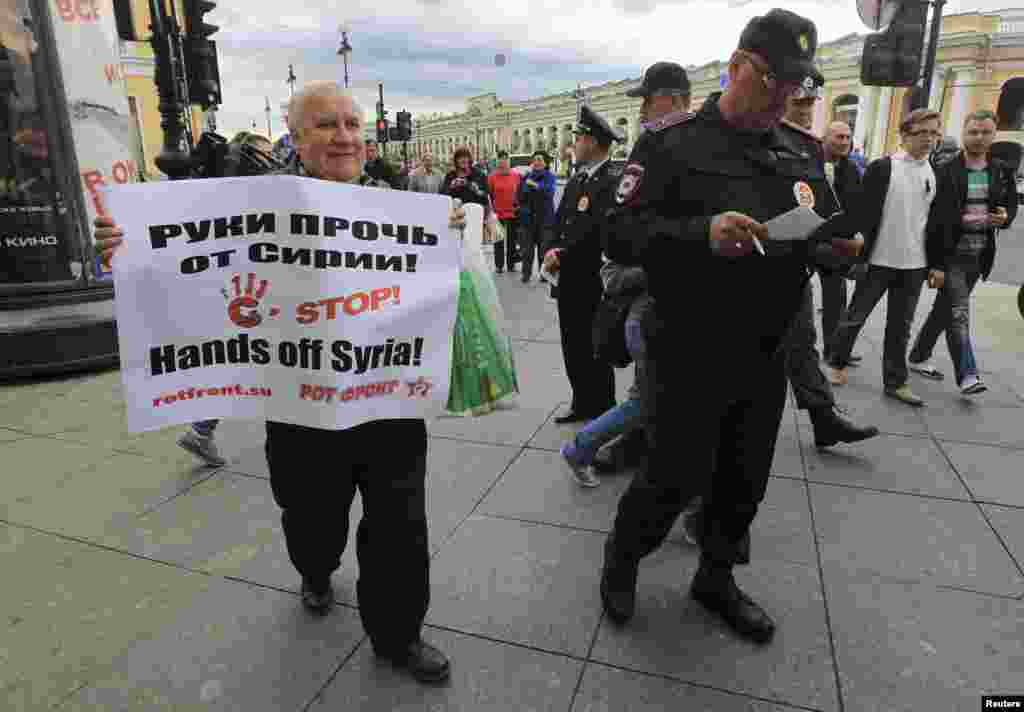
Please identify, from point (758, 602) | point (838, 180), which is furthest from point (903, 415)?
point (758, 602)

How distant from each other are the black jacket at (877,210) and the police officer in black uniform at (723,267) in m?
3.23

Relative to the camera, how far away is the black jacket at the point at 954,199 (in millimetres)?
4980

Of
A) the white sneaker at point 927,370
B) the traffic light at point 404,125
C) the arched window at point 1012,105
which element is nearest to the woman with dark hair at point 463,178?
the white sneaker at point 927,370

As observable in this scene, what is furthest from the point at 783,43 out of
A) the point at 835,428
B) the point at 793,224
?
the point at 835,428

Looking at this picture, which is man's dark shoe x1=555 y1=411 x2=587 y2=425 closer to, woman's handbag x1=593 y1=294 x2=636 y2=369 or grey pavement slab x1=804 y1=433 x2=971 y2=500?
A: woman's handbag x1=593 y1=294 x2=636 y2=369

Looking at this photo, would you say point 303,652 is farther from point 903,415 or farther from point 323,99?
point 903,415

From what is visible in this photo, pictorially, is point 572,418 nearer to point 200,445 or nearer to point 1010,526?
point 200,445

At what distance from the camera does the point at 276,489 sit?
2.38m

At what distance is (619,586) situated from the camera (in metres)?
2.55

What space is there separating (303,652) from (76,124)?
6158 mm

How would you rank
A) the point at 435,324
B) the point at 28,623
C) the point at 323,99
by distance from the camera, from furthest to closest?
1. the point at 28,623
2. the point at 435,324
3. the point at 323,99

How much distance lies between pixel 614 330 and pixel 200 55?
5.84 meters

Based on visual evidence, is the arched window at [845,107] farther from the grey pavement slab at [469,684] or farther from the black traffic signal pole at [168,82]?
the grey pavement slab at [469,684]

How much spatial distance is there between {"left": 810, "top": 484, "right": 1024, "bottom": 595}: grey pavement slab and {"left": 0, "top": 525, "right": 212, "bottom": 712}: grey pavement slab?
2844 millimetres
